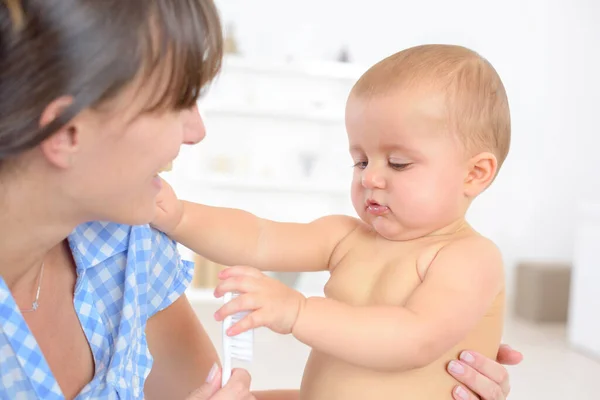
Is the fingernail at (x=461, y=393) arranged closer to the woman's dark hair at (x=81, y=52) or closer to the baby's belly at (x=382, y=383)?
the baby's belly at (x=382, y=383)

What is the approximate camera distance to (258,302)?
0.86m

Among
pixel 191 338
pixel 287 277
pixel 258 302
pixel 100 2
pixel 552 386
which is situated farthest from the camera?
pixel 287 277

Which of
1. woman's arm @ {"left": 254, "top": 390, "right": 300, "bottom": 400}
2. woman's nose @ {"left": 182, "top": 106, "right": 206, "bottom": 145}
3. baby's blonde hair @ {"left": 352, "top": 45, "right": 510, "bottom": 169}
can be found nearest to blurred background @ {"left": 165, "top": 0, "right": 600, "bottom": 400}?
woman's arm @ {"left": 254, "top": 390, "right": 300, "bottom": 400}

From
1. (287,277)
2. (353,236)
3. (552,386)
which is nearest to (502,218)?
(287,277)

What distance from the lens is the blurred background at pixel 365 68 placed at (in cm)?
454

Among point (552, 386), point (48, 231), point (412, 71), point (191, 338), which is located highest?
point (412, 71)

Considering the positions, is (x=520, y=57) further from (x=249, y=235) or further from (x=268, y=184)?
(x=249, y=235)

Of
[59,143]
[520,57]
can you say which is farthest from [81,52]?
[520,57]

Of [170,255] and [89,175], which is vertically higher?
[89,175]

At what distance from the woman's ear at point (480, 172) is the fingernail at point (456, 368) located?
26 cm

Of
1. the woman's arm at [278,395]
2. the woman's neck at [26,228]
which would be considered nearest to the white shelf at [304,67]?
the woman's arm at [278,395]

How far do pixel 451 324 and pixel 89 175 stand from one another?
525mm

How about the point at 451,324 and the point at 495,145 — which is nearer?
the point at 451,324

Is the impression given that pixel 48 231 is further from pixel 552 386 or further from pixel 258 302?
pixel 552 386
